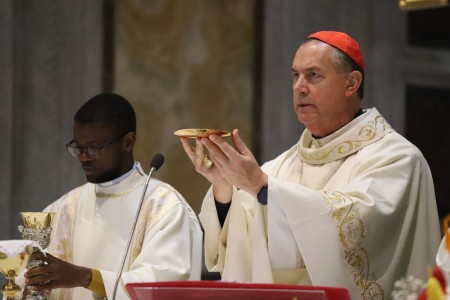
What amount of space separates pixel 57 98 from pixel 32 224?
12.7ft

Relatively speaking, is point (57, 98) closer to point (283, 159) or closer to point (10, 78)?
point (10, 78)

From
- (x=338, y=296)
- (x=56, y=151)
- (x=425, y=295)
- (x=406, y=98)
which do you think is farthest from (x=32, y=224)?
(x=406, y=98)

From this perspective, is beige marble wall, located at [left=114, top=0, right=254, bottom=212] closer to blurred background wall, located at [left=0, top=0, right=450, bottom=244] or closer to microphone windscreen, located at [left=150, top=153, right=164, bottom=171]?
blurred background wall, located at [left=0, top=0, right=450, bottom=244]

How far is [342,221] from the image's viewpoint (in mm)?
4359

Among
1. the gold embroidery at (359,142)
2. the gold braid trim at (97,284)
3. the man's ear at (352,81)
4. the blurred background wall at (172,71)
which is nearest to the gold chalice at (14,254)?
the gold braid trim at (97,284)

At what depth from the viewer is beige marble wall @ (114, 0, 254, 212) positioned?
8.41m

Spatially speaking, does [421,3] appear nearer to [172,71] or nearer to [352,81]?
[352,81]

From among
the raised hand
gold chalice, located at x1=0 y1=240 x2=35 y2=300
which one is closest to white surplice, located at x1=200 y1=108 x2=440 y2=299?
the raised hand

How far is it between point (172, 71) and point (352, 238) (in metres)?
4.36

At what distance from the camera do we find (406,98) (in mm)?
9000

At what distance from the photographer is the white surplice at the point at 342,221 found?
4.34 m

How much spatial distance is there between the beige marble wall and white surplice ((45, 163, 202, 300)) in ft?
9.47

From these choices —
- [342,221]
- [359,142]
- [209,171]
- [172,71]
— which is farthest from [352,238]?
[172,71]

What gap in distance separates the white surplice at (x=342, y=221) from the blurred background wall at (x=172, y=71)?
11.7ft
